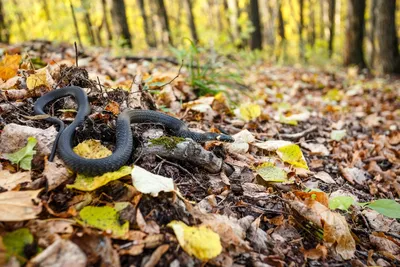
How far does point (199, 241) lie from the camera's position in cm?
161

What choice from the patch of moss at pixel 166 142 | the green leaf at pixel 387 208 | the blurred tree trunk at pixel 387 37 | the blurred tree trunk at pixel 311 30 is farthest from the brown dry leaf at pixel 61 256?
the blurred tree trunk at pixel 311 30

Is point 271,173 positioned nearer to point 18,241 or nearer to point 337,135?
point 18,241

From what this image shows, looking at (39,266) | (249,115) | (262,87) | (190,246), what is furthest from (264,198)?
(262,87)

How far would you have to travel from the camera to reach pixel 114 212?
1715 mm

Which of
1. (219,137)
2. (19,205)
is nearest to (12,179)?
(19,205)

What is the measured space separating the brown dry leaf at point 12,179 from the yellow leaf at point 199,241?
3.06 ft

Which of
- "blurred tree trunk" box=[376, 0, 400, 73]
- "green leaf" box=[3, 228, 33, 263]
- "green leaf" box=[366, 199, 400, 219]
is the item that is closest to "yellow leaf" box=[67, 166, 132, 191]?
"green leaf" box=[3, 228, 33, 263]

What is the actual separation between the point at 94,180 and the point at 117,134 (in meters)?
0.58

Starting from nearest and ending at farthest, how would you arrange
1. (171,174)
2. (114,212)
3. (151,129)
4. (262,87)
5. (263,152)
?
1. (114,212)
2. (171,174)
3. (151,129)
4. (263,152)
5. (262,87)

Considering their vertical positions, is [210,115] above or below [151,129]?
below

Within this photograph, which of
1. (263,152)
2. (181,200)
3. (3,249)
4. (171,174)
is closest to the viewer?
(3,249)

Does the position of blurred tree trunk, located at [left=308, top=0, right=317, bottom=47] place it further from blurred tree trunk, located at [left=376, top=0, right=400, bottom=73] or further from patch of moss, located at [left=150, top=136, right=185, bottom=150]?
patch of moss, located at [left=150, top=136, right=185, bottom=150]

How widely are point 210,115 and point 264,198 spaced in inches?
64.3

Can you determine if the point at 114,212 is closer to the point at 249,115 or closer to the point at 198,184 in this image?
the point at 198,184
